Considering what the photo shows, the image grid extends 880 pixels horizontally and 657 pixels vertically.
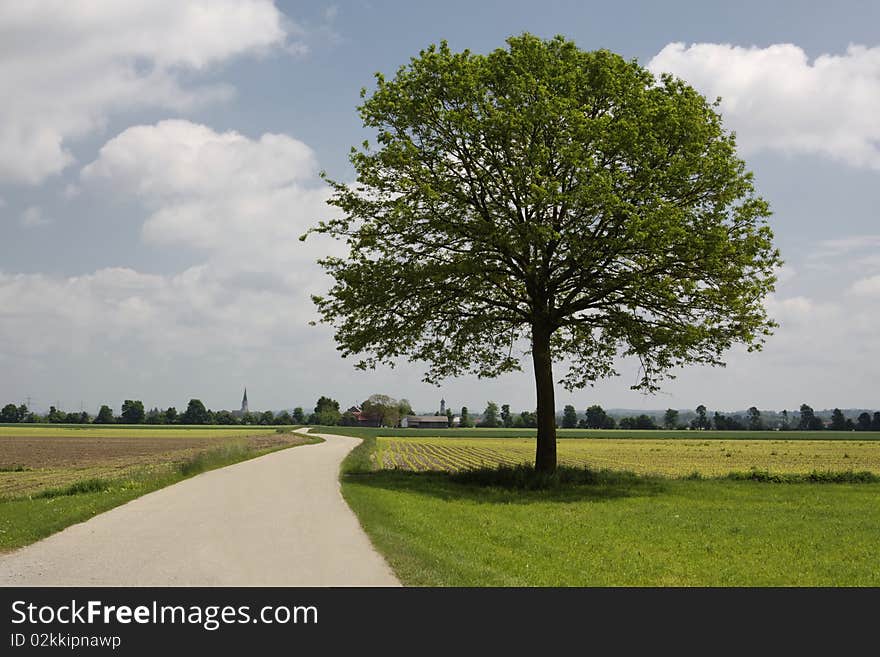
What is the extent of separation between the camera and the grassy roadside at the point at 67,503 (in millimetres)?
14617

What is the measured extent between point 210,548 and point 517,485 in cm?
1462

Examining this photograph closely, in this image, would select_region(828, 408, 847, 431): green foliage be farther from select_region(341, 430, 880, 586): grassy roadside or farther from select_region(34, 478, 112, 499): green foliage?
select_region(34, 478, 112, 499): green foliage

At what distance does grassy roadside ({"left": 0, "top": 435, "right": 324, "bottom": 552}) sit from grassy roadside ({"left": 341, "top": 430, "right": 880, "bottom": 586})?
6257 mm

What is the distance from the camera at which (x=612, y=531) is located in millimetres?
16703

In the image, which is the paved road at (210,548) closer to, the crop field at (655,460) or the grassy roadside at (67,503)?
the grassy roadside at (67,503)

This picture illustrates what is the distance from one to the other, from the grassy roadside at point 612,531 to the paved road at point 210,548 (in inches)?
30.5

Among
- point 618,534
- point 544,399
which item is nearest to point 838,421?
point 544,399

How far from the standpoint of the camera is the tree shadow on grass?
2306cm

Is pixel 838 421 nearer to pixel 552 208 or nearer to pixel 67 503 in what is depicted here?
pixel 552 208

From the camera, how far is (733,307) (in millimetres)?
25656

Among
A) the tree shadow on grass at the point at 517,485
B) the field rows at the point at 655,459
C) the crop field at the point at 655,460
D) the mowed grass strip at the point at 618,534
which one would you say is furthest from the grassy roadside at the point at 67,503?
the field rows at the point at 655,459

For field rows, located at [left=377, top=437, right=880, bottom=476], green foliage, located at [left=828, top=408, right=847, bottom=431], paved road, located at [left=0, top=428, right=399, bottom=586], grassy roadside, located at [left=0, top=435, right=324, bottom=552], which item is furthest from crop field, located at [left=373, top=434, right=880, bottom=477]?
green foliage, located at [left=828, top=408, right=847, bottom=431]
